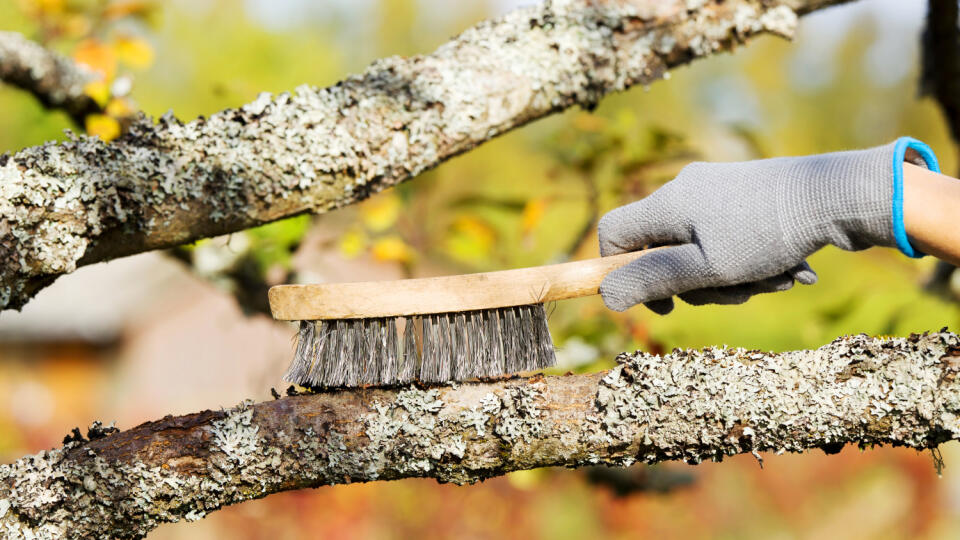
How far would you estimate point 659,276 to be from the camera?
4.88 ft

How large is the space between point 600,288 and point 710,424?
0.39 meters

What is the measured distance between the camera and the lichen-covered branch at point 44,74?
2621mm

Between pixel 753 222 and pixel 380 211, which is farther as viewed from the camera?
pixel 380 211

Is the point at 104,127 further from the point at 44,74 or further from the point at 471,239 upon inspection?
the point at 471,239

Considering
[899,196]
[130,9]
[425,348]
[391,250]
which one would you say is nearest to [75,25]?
[130,9]

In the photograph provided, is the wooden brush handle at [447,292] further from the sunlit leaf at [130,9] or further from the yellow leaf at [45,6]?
the yellow leaf at [45,6]

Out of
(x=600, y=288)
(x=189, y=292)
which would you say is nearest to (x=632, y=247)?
(x=600, y=288)

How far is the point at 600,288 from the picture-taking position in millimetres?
1568

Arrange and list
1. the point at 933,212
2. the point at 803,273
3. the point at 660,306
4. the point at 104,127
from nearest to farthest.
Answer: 1. the point at 933,212
2. the point at 803,273
3. the point at 660,306
4. the point at 104,127

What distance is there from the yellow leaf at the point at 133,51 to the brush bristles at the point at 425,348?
180 centimetres

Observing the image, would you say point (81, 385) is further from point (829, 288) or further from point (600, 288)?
point (600, 288)

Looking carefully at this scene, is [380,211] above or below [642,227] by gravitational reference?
above

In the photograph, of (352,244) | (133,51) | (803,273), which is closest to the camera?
(803,273)

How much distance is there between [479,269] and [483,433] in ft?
7.67
